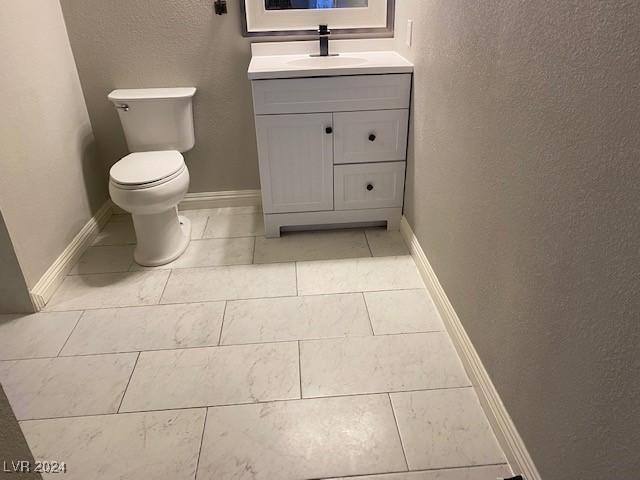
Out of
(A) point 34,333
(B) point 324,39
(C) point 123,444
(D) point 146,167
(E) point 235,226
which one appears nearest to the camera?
(C) point 123,444

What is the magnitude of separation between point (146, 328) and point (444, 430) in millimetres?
1202

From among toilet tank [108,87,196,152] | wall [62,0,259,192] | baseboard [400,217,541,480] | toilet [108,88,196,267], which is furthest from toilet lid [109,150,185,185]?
baseboard [400,217,541,480]

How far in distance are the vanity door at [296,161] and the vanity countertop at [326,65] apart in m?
0.20

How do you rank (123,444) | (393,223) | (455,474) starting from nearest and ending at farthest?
(455,474) → (123,444) → (393,223)

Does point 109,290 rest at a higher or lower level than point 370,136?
lower

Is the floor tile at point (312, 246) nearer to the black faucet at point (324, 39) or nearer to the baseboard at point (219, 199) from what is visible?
the baseboard at point (219, 199)

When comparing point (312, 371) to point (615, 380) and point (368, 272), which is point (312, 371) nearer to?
point (368, 272)

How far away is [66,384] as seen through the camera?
161cm

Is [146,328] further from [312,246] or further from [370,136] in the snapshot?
[370,136]

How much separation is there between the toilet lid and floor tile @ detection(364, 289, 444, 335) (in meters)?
1.10

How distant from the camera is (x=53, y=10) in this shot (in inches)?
89.9

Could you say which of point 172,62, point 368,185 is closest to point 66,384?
point 368,185

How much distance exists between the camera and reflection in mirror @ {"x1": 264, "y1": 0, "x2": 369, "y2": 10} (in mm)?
2457

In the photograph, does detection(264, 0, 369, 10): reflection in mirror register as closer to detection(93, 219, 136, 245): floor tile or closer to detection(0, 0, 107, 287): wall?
detection(0, 0, 107, 287): wall
